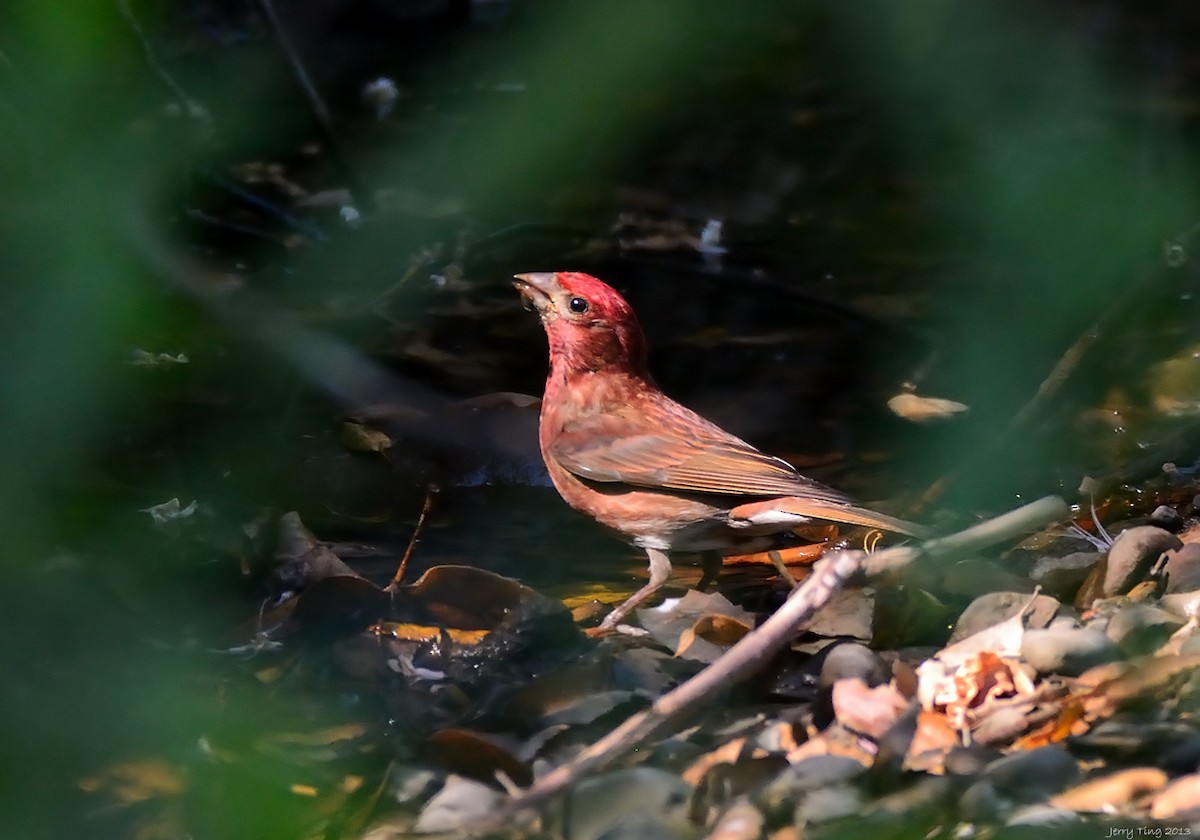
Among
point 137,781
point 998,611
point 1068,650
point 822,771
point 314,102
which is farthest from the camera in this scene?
point 998,611

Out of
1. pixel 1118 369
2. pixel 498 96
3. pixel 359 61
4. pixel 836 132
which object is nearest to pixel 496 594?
pixel 359 61

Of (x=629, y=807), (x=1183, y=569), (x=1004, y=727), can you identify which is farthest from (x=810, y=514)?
(x=629, y=807)

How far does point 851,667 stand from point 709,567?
1.64m

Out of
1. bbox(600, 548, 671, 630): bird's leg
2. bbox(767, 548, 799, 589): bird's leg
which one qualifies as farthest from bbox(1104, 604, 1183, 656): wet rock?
bbox(600, 548, 671, 630): bird's leg

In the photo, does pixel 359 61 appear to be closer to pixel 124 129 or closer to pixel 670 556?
pixel 124 129

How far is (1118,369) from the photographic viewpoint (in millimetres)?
4340

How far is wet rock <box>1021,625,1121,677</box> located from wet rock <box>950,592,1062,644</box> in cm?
27

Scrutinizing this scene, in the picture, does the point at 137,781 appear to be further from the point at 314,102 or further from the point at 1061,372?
the point at 1061,372

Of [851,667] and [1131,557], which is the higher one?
[851,667]

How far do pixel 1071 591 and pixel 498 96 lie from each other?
267 cm

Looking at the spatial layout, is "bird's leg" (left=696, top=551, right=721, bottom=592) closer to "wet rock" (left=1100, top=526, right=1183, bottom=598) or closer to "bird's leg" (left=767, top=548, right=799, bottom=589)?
"bird's leg" (left=767, top=548, right=799, bottom=589)

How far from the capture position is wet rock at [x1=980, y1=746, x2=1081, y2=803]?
208 centimetres

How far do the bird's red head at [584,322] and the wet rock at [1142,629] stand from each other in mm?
2350

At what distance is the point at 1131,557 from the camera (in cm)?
321
